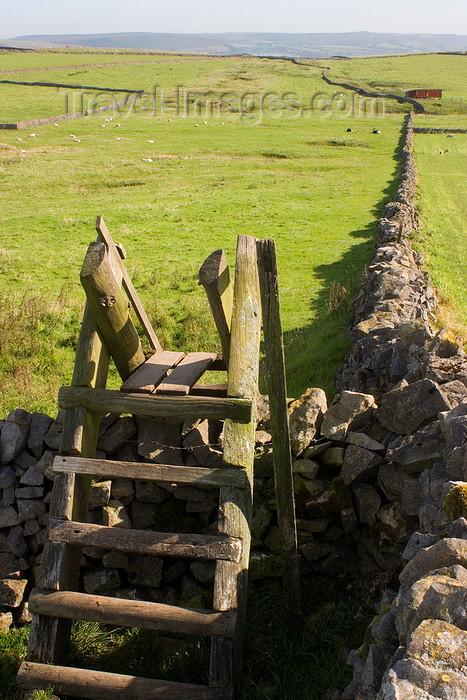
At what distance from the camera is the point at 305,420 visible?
7.12 metres

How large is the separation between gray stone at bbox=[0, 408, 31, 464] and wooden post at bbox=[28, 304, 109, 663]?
1.48m

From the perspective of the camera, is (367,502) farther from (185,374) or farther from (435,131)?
(435,131)

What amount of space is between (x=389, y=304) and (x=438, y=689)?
851 cm

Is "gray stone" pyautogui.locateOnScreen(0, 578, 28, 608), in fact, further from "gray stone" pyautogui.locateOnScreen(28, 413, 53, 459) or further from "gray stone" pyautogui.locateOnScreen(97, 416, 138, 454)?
"gray stone" pyautogui.locateOnScreen(97, 416, 138, 454)

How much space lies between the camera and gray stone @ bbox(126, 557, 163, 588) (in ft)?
22.4

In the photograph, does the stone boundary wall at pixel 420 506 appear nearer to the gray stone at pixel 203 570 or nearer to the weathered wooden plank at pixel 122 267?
the gray stone at pixel 203 570

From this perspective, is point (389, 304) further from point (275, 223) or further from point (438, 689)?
point (275, 223)

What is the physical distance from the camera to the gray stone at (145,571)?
6824 millimetres

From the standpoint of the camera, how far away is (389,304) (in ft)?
36.5

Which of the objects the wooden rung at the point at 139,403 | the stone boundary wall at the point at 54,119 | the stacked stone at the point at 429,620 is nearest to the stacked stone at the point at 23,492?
the wooden rung at the point at 139,403

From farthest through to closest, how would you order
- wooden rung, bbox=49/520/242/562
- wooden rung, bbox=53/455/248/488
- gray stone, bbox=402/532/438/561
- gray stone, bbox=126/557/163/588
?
1. gray stone, bbox=126/557/163/588
2. wooden rung, bbox=53/455/248/488
3. wooden rung, bbox=49/520/242/562
4. gray stone, bbox=402/532/438/561

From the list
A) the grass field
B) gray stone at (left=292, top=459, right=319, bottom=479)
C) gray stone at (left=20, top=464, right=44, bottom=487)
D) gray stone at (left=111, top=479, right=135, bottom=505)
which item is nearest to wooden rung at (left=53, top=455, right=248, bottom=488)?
gray stone at (left=111, top=479, right=135, bottom=505)

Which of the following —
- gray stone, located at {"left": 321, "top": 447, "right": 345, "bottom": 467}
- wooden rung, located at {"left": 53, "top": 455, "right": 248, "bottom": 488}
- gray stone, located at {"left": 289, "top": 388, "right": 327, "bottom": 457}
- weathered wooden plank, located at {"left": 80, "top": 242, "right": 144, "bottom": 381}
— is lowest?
gray stone, located at {"left": 321, "top": 447, "right": 345, "bottom": 467}

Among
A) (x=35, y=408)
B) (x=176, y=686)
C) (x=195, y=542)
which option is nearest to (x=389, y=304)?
(x=35, y=408)
